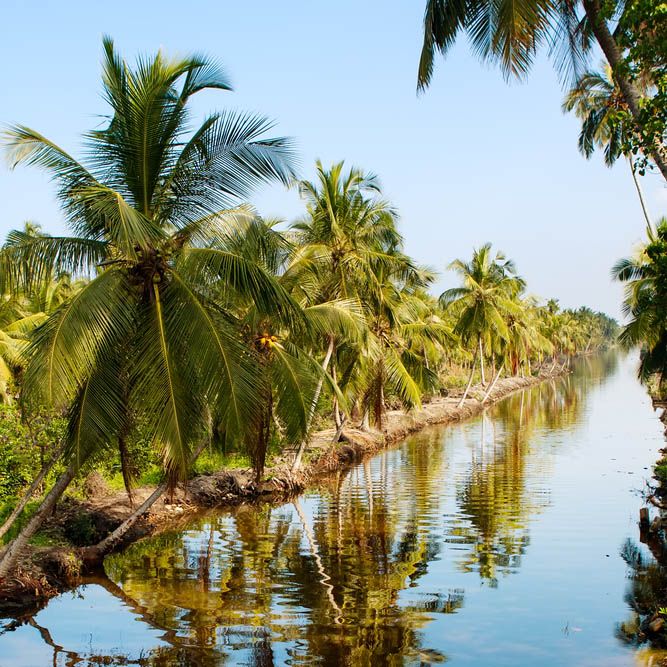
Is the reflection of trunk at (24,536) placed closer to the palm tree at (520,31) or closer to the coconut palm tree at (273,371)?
the coconut palm tree at (273,371)

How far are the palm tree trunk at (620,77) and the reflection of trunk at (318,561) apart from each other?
8008 mm

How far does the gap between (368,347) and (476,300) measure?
20761 mm

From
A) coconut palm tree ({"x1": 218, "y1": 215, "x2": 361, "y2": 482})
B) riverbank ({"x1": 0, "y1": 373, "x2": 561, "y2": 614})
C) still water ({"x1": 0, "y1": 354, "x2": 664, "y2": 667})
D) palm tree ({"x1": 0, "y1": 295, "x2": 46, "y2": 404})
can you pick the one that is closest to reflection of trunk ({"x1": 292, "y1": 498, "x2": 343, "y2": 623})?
still water ({"x1": 0, "y1": 354, "x2": 664, "y2": 667})

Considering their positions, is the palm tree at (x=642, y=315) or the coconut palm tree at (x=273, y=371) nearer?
the coconut palm tree at (x=273, y=371)

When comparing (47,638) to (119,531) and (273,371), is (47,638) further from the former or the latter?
(273,371)

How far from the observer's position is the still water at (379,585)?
992 centimetres

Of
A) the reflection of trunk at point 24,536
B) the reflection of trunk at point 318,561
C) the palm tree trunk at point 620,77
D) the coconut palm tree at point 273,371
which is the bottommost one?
the reflection of trunk at point 318,561

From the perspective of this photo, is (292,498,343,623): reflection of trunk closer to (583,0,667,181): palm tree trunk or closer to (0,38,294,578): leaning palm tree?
(0,38,294,578): leaning palm tree

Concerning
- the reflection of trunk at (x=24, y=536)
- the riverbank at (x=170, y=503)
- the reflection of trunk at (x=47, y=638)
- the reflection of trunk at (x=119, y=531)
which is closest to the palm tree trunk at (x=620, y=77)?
the reflection of trunk at (x=119, y=531)

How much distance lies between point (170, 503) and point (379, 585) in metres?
6.74

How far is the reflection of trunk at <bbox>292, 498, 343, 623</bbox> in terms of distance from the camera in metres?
11.6

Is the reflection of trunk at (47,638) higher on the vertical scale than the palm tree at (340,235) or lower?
lower

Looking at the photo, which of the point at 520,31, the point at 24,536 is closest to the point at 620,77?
the point at 520,31

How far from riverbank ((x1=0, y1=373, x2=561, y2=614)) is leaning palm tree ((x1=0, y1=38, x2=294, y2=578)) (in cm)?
71
